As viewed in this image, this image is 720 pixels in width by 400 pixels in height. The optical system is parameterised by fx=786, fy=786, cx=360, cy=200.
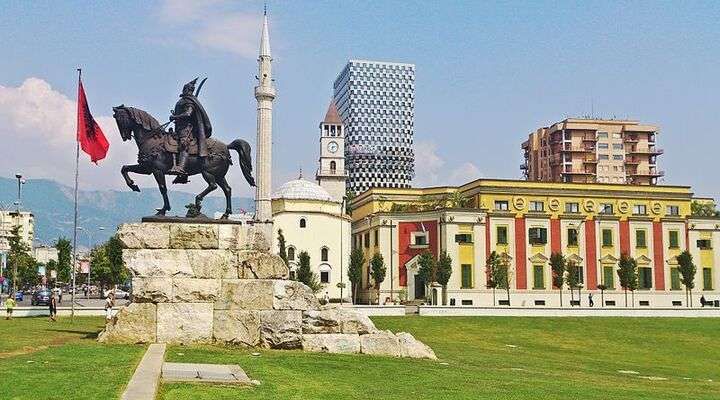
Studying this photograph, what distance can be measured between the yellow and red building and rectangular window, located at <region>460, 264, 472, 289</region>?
0.31 ft

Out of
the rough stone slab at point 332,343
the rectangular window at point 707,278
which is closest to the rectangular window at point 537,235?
the rectangular window at point 707,278

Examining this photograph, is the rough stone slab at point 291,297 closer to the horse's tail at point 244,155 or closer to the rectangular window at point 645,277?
the horse's tail at point 244,155

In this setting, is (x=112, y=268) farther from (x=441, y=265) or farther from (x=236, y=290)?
(x=236, y=290)

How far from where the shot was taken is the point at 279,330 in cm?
2109

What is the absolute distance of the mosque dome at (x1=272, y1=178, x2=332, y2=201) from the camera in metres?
93.4

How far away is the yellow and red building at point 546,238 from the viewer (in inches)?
2977

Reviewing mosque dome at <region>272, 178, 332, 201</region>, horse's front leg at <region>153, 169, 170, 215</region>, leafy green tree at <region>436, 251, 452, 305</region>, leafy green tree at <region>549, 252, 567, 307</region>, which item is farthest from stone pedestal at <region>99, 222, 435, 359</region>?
mosque dome at <region>272, 178, 332, 201</region>

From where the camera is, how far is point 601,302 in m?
77.0

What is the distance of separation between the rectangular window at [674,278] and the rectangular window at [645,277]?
2.37 metres

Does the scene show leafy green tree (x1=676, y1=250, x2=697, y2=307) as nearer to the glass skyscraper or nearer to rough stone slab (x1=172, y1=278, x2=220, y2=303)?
rough stone slab (x1=172, y1=278, x2=220, y2=303)

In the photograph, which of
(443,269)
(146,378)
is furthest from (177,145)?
(443,269)

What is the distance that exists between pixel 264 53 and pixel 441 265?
40.1 meters

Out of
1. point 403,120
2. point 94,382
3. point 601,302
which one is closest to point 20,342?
point 94,382

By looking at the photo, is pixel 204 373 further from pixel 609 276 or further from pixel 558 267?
pixel 609 276
